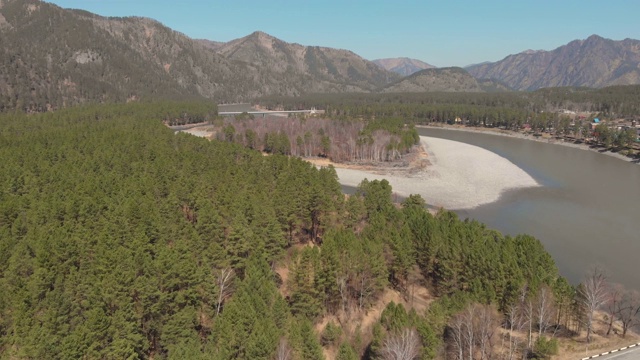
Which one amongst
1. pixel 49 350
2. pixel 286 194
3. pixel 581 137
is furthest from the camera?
pixel 581 137

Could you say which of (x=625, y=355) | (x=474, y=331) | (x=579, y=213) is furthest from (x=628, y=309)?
(x=579, y=213)

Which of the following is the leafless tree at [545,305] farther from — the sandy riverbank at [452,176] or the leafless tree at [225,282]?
the sandy riverbank at [452,176]

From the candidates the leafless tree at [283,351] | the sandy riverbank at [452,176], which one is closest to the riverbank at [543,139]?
the sandy riverbank at [452,176]

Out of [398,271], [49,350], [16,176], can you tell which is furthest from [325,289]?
[16,176]

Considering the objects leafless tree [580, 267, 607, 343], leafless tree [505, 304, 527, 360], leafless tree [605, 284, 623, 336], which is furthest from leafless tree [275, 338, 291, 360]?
leafless tree [605, 284, 623, 336]

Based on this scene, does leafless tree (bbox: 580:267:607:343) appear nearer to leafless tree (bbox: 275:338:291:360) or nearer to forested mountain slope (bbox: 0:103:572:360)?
forested mountain slope (bbox: 0:103:572:360)

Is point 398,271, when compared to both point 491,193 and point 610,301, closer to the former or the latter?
point 610,301
